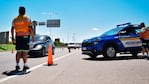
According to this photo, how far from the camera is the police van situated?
14492mm

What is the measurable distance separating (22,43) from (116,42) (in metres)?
7.05

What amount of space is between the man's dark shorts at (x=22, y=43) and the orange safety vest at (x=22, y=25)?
0.41 feet

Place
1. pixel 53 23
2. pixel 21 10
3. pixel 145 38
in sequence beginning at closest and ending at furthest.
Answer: pixel 21 10 < pixel 145 38 < pixel 53 23

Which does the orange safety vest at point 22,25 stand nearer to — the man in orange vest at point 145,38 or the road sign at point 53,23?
the man in orange vest at point 145,38

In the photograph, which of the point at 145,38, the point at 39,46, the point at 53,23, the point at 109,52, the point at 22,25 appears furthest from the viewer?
the point at 53,23

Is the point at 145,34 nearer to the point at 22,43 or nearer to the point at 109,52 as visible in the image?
the point at 109,52

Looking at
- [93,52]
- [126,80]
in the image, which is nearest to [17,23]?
[126,80]

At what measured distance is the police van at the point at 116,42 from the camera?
14.5 meters

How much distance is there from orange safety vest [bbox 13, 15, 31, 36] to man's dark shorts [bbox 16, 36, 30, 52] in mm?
125

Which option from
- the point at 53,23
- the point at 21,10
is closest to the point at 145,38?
the point at 21,10

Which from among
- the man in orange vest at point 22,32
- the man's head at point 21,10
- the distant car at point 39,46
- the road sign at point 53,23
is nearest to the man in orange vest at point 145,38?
the distant car at point 39,46

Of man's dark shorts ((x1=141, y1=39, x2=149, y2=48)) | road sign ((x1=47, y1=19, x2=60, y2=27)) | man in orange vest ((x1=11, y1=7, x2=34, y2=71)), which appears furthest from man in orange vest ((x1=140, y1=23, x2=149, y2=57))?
road sign ((x1=47, y1=19, x2=60, y2=27))

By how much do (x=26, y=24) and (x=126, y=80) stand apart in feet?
12.3

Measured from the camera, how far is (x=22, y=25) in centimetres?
882
